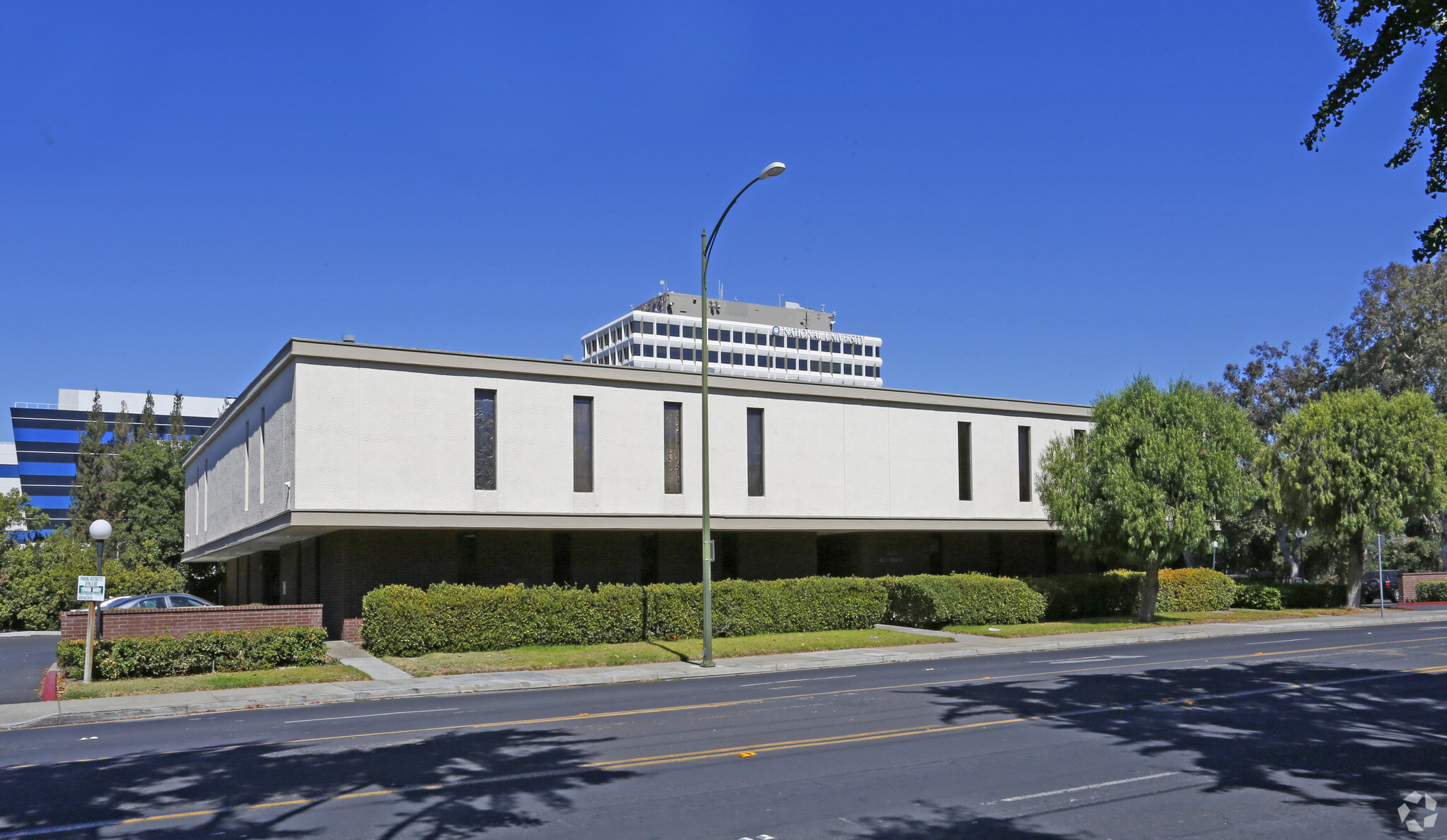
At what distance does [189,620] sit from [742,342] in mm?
128230

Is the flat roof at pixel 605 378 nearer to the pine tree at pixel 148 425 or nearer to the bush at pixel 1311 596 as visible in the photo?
the bush at pixel 1311 596

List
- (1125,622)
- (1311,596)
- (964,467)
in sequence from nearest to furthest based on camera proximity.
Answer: (1125,622) → (964,467) → (1311,596)

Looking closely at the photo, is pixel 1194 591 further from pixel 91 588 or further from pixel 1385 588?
pixel 91 588

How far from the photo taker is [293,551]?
1400 inches

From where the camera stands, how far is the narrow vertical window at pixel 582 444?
1218 inches

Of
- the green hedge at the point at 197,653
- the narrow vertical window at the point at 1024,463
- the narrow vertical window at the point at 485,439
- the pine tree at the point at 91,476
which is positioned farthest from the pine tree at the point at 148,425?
the narrow vertical window at the point at 1024,463

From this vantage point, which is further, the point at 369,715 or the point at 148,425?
the point at 148,425

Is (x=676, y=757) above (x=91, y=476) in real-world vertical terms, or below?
below

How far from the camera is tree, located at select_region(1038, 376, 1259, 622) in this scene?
32.7 metres

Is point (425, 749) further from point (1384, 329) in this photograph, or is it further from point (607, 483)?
point (1384, 329)

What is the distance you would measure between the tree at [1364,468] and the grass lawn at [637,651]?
21461 millimetres

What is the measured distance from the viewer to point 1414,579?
49250 mm

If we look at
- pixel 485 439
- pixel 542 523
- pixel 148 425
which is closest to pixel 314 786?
pixel 542 523

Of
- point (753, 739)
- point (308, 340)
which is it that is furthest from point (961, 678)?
point (308, 340)
